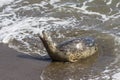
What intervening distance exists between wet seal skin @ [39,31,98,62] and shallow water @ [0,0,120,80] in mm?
121

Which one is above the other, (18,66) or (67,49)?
(67,49)

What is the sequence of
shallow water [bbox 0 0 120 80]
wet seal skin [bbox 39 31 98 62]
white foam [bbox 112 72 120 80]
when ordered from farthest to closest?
wet seal skin [bbox 39 31 98 62], shallow water [bbox 0 0 120 80], white foam [bbox 112 72 120 80]

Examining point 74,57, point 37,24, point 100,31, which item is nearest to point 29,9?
point 37,24

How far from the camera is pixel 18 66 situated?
6.97 metres

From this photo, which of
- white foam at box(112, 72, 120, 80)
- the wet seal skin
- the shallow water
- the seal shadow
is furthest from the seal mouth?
white foam at box(112, 72, 120, 80)

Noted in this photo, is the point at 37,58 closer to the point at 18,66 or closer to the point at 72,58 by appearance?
the point at 18,66

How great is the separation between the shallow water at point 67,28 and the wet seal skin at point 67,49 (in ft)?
0.40

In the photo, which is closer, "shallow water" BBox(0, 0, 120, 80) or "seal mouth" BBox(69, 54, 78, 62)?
"shallow water" BBox(0, 0, 120, 80)

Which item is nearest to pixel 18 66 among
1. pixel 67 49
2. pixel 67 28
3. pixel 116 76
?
pixel 67 49

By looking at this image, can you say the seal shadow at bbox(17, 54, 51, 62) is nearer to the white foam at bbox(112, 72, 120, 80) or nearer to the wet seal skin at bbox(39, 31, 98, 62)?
the wet seal skin at bbox(39, 31, 98, 62)

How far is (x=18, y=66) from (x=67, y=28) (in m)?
2.38

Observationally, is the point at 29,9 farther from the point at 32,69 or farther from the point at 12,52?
the point at 32,69

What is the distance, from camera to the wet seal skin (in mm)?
7086

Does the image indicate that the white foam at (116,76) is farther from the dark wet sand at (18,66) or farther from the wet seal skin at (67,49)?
the dark wet sand at (18,66)
